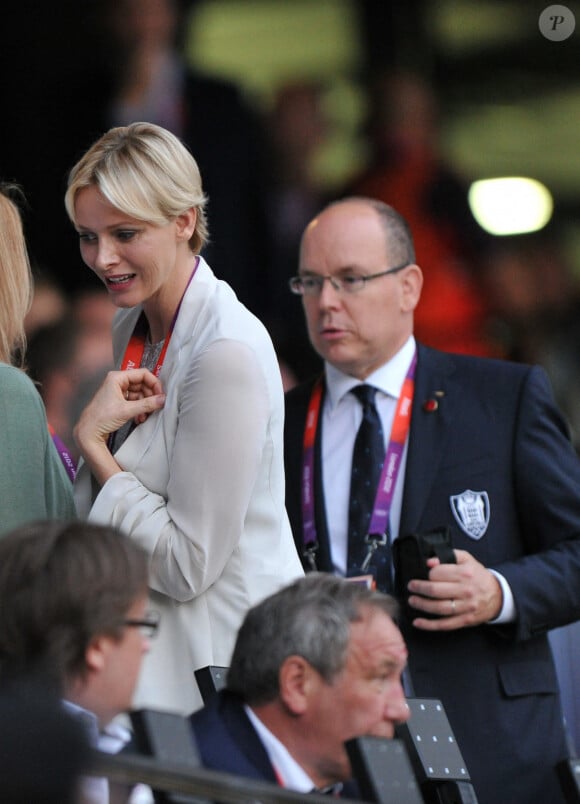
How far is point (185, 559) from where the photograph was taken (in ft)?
10.3

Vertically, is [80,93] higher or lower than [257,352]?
higher

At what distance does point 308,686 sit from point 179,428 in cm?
65

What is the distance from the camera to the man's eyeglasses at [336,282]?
4.46 meters

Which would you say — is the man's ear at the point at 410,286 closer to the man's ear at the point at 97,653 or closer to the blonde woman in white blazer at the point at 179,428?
the blonde woman in white blazer at the point at 179,428

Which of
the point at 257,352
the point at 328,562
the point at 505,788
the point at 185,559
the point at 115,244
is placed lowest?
the point at 505,788

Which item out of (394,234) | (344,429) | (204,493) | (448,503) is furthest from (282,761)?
(394,234)

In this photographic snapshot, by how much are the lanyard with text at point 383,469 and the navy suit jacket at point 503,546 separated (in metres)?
0.03

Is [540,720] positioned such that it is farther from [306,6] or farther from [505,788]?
[306,6]

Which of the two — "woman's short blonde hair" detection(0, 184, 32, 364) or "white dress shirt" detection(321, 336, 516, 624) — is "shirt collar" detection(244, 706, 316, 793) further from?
"white dress shirt" detection(321, 336, 516, 624)

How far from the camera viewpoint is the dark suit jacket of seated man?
9.00 feet

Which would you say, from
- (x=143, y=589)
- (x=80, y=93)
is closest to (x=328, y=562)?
(x=143, y=589)

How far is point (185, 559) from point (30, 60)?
2972 millimetres

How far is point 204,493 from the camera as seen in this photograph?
312 cm

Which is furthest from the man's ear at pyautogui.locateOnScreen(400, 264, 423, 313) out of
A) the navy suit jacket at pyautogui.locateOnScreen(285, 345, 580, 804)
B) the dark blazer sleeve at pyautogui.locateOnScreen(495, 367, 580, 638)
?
the dark blazer sleeve at pyautogui.locateOnScreen(495, 367, 580, 638)
